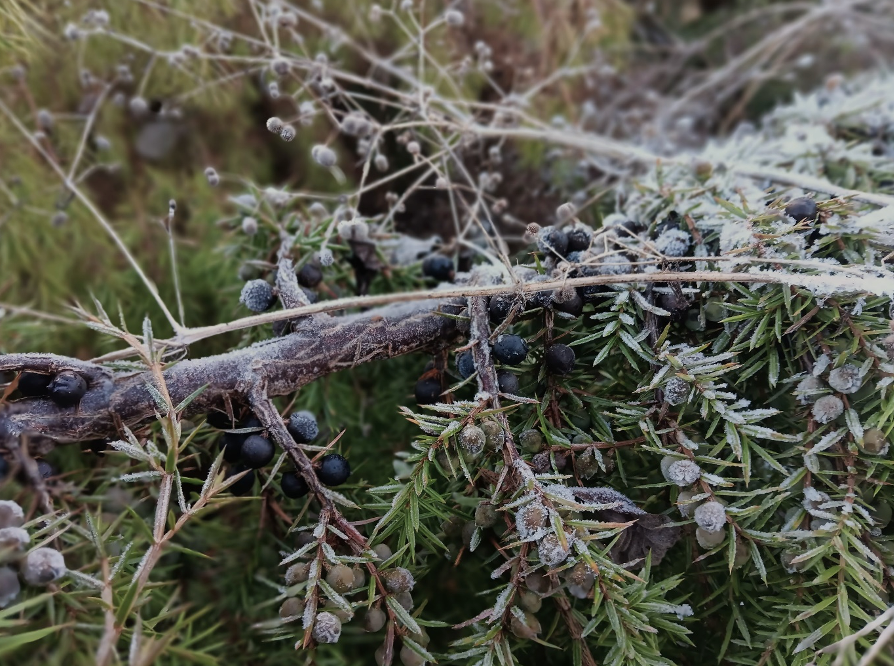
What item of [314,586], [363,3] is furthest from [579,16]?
[314,586]

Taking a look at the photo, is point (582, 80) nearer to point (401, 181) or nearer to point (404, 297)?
point (401, 181)

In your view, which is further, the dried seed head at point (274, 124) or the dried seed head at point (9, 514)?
the dried seed head at point (274, 124)

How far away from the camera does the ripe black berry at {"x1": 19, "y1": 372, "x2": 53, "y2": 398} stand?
1.79 ft

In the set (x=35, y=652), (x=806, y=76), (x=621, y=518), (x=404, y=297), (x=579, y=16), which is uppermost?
(x=579, y=16)

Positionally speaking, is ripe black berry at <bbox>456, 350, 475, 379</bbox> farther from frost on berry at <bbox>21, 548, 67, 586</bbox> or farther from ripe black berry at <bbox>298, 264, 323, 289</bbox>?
frost on berry at <bbox>21, 548, 67, 586</bbox>

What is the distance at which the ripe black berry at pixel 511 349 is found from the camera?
1.94 ft

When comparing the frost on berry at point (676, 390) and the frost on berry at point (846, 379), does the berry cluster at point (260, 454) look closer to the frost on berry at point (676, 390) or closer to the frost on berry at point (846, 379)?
the frost on berry at point (676, 390)

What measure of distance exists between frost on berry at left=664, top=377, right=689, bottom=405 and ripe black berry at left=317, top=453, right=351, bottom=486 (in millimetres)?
316

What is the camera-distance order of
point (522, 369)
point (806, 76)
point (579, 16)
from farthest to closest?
point (806, 76)
point (579, 16)
point (522, 369)

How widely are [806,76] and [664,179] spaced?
3.19 feet

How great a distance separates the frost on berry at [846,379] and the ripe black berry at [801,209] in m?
0.17

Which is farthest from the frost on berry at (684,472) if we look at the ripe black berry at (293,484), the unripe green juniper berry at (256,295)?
the unripe green juniper berry at (256,295)

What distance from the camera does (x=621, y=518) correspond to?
0.57 m

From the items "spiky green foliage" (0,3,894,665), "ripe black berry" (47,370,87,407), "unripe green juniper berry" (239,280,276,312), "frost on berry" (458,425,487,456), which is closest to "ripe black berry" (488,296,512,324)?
"spiky green foliage" (0,3,894,665)
